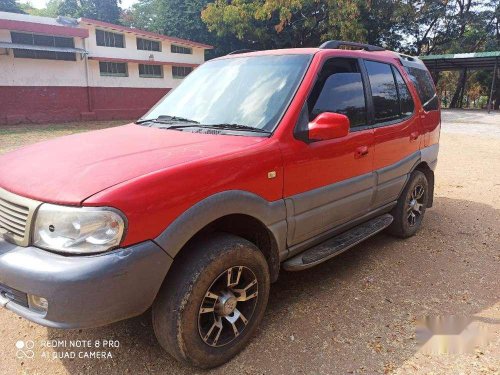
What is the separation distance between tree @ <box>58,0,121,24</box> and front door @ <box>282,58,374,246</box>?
44.8 meters

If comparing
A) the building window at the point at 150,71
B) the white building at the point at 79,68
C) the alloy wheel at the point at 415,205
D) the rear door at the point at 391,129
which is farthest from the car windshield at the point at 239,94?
the building window at the point at 150,71

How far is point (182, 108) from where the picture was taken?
3.35m

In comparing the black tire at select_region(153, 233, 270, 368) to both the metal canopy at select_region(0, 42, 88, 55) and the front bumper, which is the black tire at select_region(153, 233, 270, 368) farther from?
the metal canopy at select_region(0, 42, 88, 55)

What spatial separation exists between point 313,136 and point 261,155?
0.46 m

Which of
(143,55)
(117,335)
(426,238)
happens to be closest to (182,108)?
(117,335)

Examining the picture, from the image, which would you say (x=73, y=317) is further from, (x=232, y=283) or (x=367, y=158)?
(x=367, y=158)

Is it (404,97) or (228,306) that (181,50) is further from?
(228,306)

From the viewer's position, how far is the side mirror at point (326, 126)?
2752 millimetres

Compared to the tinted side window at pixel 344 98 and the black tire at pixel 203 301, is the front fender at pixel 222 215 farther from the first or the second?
the tinted side window at pixel 344 98

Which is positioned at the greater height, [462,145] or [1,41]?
[1,41]

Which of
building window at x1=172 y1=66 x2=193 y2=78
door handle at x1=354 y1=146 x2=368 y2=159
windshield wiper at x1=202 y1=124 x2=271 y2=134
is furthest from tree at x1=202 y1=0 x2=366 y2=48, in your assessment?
windshield wiper at x1=202 y1=124 x2=271 y2=134

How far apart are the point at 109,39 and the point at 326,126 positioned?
2230 centimetres

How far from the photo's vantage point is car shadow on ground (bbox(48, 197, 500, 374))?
2.51 meters

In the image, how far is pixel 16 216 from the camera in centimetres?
211
